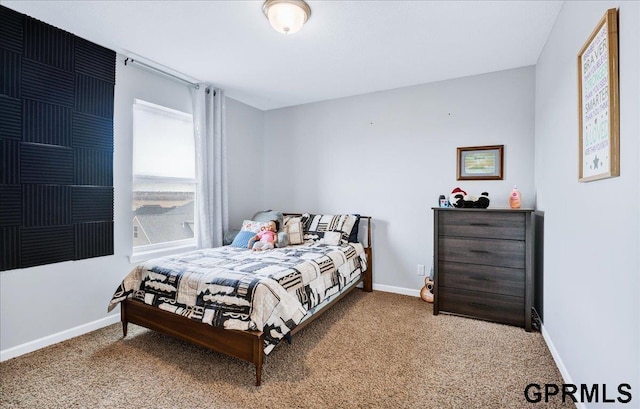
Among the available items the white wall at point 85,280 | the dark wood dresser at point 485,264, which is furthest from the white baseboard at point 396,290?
the white wall at point 85,280

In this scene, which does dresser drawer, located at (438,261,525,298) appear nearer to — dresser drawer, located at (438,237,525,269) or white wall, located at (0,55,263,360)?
dresser drawer, located at (438,237,525,269)

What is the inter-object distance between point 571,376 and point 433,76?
288 cm

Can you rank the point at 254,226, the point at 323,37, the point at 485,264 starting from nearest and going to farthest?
the point at 323,37 < the point at 485,264 < the point at 254,226

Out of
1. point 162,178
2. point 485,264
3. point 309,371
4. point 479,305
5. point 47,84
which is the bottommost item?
point 309,371

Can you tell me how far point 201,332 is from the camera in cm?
213

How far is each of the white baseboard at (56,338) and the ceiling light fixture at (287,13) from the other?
2.89m

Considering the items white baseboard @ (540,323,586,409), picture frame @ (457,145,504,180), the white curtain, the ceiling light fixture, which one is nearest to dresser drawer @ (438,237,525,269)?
white baseboard @ (540,323,586,409)

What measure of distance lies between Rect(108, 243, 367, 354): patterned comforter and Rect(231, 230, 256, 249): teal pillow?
32cm

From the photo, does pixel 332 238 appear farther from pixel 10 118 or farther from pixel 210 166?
pixel 10 118

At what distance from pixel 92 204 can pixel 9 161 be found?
616 mm

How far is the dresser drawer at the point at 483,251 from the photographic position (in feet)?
8.99

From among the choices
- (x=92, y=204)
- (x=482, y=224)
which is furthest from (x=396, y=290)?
(x=92, y=204)

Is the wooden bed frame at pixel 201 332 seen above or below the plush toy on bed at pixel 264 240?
below

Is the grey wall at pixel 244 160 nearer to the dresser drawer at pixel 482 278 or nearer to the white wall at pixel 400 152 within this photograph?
the white wall at pixel 400 152
